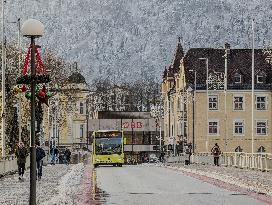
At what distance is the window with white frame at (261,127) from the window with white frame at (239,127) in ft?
6.68

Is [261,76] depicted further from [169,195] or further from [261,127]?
[169,195]

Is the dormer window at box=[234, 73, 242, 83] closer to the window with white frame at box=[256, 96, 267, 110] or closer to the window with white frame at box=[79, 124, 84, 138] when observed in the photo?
the window with white frame at box=[256, 96, 267, 110]

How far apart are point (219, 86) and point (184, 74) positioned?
20.3 feet

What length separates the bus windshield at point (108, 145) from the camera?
72000 mm

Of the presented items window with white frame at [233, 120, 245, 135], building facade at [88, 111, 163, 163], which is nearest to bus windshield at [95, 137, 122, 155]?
window with white frame at [233, 120, 245, 135]

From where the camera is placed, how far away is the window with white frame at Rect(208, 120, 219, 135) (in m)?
118

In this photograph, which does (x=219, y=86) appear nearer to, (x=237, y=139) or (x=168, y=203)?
(x=237, y=139)

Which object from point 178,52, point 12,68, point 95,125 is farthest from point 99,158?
point 95,125

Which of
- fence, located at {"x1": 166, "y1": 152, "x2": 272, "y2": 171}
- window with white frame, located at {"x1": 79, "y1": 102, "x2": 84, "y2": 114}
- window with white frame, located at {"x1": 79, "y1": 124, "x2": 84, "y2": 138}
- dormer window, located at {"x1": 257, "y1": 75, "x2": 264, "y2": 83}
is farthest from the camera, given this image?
window with white frame, located at {"x1": 79, "y1": 102, "x2": 84, "y2": 114}

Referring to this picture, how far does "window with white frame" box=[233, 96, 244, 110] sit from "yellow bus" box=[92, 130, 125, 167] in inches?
1909

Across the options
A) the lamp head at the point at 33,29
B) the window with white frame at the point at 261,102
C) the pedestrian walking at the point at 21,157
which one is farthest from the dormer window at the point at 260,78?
the lamp head at the point at 33,29

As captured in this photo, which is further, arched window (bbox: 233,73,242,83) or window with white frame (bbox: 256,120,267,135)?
arched window (bbox: 233,73,242,83)

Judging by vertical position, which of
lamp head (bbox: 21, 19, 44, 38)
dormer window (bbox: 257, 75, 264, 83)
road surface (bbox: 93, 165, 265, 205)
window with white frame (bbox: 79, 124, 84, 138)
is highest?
dormer window (bbox: 257, 75, 264, 83)

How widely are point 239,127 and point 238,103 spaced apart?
9.98 feet
